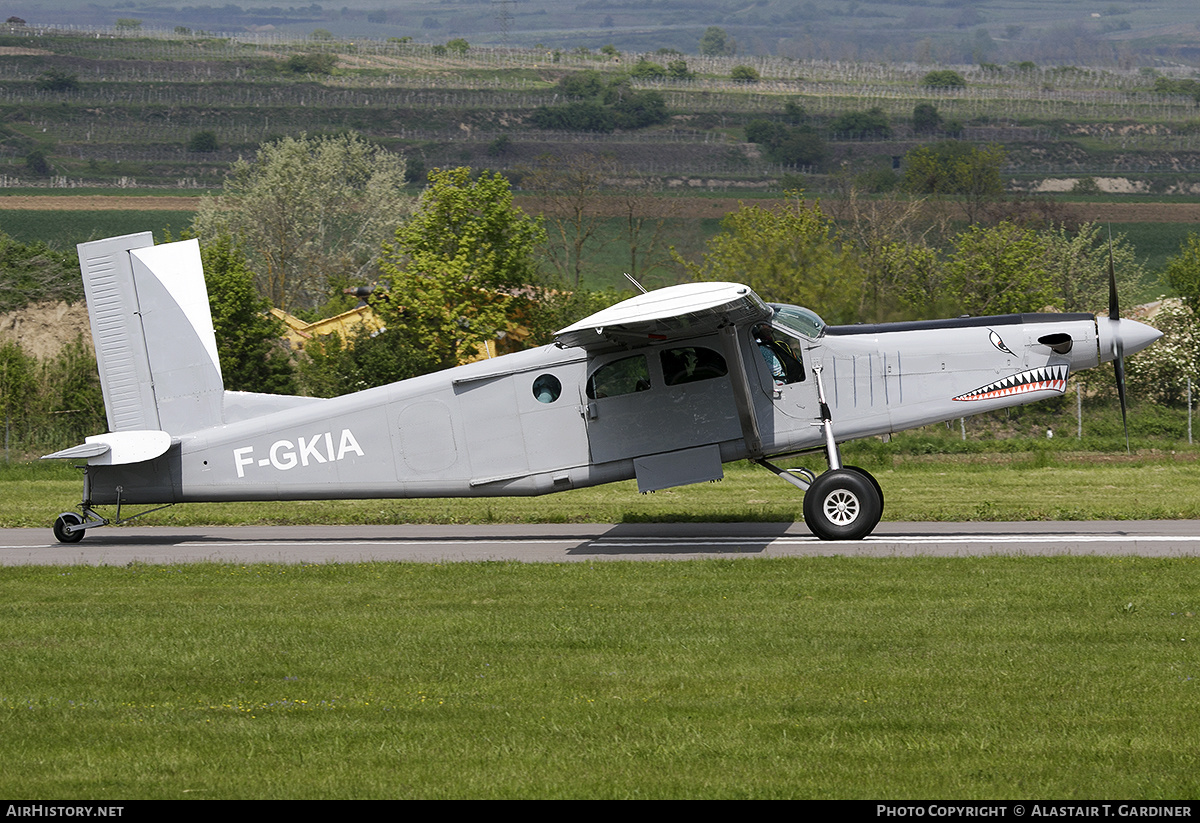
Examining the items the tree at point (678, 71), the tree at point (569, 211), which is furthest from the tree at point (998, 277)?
the tree at point (678, 71)

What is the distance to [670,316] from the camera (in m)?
13.5

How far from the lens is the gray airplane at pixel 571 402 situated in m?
14.8

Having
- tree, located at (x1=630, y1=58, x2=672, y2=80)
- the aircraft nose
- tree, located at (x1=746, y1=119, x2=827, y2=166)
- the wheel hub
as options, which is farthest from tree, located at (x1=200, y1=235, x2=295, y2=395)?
tree, located at (x1=630, y1=58, x2=672, y2=80)

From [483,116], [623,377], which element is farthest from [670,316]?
[483,116]

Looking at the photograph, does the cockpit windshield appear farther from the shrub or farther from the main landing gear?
the shrub

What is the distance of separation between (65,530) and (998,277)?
25.5 metres

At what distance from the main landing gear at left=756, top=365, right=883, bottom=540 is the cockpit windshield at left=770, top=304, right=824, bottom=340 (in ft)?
2.43

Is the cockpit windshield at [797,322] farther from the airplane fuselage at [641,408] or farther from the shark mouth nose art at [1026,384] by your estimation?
the shark mouth nose art at [1026,384]

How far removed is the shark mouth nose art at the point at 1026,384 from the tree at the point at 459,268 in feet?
66.6

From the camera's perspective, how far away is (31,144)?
123938 millimetres

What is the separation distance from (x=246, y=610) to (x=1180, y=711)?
769cm

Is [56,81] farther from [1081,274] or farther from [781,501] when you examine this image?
[781,501]

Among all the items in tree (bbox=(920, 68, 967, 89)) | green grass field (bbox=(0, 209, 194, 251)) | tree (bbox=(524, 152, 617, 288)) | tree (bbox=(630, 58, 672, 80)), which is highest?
tree (bbox=(630, 58, 672, 80))

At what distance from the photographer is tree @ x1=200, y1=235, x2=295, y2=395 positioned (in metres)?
34.1
